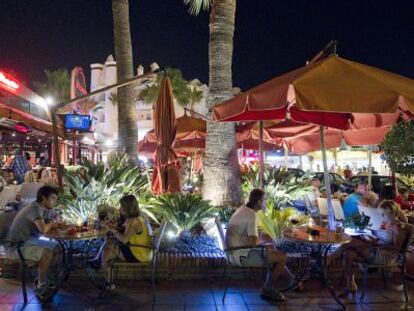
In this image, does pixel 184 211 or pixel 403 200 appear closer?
pixel 184 211

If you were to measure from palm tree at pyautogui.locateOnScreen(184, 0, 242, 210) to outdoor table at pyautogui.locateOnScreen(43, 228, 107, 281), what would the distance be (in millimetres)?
2725

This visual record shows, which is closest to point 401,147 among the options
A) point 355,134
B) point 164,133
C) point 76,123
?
point 355,134

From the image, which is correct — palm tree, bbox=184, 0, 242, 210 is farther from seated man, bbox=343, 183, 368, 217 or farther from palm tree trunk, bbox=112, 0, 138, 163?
palm tree trunk, bbox=112, 0, 138, 163

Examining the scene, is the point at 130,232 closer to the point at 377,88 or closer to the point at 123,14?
the point at 377,88

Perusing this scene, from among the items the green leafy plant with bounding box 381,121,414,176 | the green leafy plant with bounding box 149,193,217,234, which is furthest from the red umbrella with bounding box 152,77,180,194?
the green leafy plant with bounding box 381,121,414,176

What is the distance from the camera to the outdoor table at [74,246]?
516 cm

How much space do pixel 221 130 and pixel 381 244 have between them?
147 inches

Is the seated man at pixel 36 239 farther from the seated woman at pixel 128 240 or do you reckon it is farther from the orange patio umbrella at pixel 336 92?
the orange patio umbrella at pixel 336 92

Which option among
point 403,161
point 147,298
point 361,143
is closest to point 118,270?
point 147,298

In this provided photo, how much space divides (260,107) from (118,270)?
299cm

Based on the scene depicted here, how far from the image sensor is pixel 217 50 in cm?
836

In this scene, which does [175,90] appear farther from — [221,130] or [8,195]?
[221,130]

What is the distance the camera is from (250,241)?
17.0 feet

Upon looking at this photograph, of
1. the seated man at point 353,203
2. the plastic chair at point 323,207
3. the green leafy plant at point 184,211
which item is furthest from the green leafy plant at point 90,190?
the seated man at point 353,203
